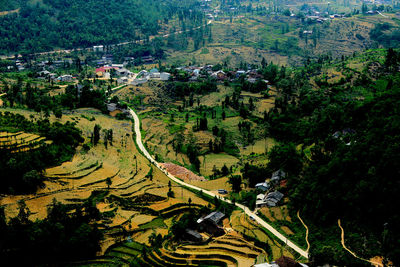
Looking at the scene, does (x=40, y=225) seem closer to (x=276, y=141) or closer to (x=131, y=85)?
(x=276, y=141)

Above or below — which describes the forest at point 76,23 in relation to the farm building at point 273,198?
above

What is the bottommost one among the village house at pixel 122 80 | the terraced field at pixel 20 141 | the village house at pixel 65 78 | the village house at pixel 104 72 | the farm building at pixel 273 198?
the farm building at pixel 273 198

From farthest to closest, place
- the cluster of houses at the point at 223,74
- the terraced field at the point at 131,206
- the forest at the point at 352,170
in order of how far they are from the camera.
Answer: the cluster of houses at the point at 223,74
the terraced field at the point at 131,206
the forest at the point at 352,170

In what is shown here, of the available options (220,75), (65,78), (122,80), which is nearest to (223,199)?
(220,75)

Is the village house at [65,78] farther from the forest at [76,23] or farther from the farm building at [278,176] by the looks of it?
the farm building at [278,176]

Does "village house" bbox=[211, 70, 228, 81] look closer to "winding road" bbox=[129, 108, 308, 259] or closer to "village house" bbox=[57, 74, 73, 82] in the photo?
"winding road" bbox=[129, 108, 308, 259]

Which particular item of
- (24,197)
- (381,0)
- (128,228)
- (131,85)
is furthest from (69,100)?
(381,0)

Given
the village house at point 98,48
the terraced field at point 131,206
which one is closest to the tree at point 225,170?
the terraced field at point 131,206

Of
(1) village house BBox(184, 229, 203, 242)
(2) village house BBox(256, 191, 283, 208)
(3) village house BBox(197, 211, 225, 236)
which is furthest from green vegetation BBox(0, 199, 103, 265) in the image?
(2) village house BBox(256, 191, 283, 208)
